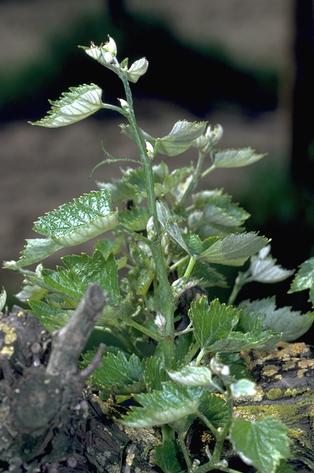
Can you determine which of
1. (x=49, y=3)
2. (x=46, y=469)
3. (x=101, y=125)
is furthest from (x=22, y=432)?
(x=49, y=3)

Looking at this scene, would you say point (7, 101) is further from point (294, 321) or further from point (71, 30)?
point (294, 321)

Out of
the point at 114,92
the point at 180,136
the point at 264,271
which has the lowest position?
the point at 114,92

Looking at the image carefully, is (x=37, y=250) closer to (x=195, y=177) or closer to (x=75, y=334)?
(x=75, y=334)

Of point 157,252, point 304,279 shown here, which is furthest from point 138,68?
point 304,279

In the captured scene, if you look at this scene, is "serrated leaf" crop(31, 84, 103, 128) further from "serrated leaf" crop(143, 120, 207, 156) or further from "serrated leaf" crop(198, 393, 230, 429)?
"serrated leaf" crop(198, 393, 230, 429)

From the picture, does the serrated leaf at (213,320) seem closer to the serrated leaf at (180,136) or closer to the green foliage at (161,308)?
the green foliage at (161,308)

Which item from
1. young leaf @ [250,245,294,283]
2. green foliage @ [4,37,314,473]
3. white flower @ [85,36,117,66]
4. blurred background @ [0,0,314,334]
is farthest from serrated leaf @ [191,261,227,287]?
blurred background @ [0,0,314,334]
